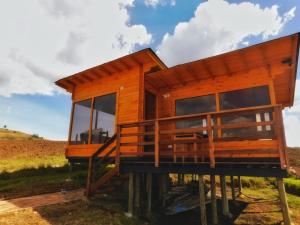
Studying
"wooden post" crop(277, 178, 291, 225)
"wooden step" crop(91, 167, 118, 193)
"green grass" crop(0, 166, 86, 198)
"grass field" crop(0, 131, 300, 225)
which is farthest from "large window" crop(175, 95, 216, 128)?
"green grass" crop(0, 166, 86, 198)

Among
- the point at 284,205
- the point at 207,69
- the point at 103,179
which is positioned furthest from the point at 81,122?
the point at 284,205

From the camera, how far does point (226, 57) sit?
8016 mm

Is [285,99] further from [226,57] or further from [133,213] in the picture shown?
[133,213]

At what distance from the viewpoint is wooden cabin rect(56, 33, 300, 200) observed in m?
6.81

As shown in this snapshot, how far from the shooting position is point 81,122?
38.1 feet

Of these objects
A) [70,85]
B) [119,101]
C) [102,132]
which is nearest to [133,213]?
[102,132]

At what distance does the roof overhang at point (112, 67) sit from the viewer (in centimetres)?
930

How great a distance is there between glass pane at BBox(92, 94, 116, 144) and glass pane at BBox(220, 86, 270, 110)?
16.0ft

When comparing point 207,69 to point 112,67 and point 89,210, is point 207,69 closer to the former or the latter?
point 112,67

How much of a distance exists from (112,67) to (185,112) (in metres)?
3.91

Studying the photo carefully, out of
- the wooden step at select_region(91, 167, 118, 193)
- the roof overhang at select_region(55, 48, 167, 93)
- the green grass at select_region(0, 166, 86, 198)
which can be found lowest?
the green grass at select_region(0, 166, 86, 198)

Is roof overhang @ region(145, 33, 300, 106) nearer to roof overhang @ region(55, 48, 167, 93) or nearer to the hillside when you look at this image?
roof overhang @ region(55, 48, 167, 93)

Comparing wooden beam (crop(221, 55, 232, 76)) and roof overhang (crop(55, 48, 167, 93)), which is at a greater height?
roof overhang (crop(55, 48, 167, 93))

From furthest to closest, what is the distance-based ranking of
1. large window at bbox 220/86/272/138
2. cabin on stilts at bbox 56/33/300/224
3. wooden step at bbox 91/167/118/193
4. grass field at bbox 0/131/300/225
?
wooden step at bbox 91/167/118/193
large window at bbox 220/86/272/138
grass field at bbox 0/131/300/225
cabin on stilts at bbox 56/33/300/224
